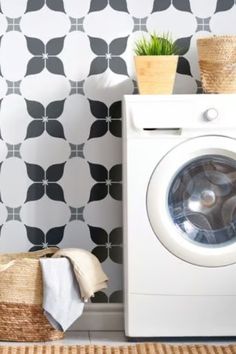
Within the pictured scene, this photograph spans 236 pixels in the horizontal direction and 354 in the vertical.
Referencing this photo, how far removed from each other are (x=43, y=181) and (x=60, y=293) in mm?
565

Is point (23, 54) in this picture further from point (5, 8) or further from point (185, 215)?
point (185, 215)

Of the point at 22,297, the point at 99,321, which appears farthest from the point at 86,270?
the point at 99,321

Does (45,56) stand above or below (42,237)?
above

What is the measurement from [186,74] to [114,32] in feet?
1.18

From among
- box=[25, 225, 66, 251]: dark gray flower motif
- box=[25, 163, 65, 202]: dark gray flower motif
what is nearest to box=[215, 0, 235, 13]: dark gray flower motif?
box=[25, 163, 65, 202]: dark gray flower motif

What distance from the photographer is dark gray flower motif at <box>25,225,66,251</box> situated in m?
3.26

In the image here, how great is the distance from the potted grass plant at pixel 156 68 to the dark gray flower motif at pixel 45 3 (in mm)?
452

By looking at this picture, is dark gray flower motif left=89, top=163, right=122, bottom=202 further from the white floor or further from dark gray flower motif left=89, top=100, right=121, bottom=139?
the white floor

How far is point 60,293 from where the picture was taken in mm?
2902

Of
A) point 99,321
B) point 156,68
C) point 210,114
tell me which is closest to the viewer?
point 210,114

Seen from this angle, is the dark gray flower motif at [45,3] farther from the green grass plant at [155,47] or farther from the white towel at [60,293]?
the white towel at [60,293]

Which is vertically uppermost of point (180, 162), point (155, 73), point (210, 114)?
point (155, 73)

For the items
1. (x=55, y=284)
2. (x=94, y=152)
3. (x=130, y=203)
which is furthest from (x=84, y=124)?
(x=55, y=284)

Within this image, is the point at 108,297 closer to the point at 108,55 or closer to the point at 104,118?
the point at 104,118
